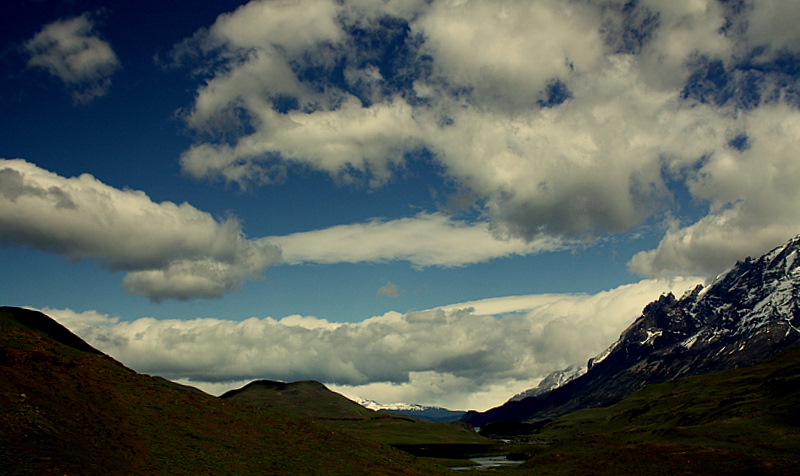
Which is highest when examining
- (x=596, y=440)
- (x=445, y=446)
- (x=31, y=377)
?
(x=31, y=377)

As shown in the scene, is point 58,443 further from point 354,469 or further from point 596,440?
point 596,440

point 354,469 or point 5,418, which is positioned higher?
point 5,418

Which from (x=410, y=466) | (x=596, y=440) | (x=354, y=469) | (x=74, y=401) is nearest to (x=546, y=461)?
(x=596, y=440)

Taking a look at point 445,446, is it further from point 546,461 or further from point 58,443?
point 58,443

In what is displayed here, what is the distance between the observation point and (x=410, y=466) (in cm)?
7738

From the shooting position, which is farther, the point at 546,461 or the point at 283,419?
the point at 546,461

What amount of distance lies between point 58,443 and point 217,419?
31728 mm

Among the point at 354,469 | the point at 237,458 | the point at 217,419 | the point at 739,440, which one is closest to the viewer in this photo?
the point at 237,458

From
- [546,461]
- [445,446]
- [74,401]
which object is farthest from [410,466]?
[445,446]

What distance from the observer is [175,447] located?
56.5m

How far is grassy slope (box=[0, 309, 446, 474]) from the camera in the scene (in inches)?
1676

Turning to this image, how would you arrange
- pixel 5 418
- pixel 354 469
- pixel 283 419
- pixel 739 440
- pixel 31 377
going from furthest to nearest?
pixel 739 440, pixel 283 419, pixel 354 469, pixel 31 377, pixel 5 418

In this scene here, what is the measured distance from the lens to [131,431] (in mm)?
55719

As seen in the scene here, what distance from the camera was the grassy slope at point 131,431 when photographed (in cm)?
4256
